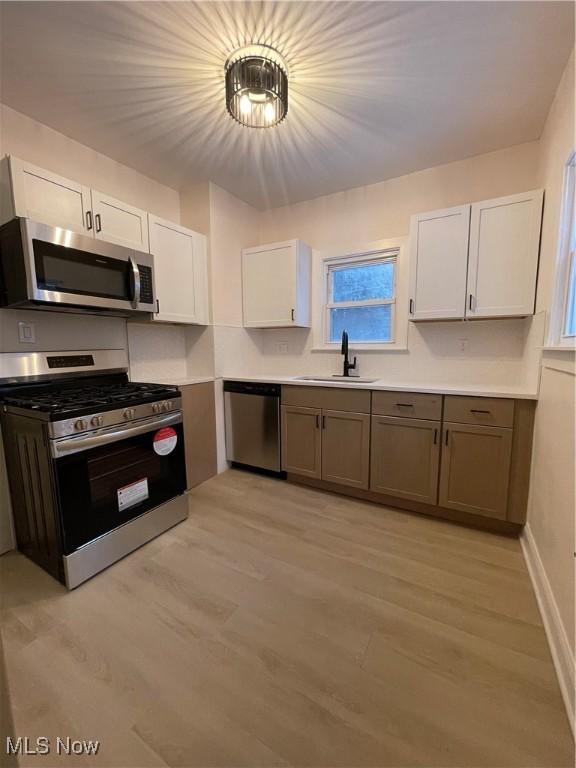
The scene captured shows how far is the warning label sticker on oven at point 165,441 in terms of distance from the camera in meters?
2.02

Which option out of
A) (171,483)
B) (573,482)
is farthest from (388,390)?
(171,483)

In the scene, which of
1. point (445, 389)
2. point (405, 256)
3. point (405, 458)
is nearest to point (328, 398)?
point (405, 458)

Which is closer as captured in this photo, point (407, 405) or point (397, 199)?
point (407, 405)

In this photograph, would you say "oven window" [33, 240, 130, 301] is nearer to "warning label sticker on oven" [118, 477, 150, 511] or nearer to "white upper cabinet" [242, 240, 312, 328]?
"warning label sticker on oven" [118, 477, 150, 511]

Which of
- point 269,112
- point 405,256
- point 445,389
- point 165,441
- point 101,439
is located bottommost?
point 165,441

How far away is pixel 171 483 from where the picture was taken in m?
2.14

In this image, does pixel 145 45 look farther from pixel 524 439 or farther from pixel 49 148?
pixel 524 439

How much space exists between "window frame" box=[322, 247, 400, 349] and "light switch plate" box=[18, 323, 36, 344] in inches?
91.1

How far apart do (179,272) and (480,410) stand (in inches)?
96.9

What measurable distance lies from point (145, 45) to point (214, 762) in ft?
9.30

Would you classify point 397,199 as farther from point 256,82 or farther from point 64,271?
point 64,271

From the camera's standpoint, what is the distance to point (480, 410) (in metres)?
2.04

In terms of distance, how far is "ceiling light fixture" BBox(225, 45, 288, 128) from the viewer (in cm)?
153

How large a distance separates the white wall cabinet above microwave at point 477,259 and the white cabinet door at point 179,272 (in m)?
1.76
